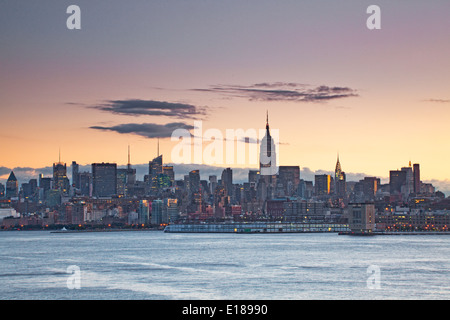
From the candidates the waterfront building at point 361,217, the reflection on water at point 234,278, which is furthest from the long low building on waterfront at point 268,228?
the reflection on water at point 234,278

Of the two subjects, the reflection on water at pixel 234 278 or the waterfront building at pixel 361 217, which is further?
the waterfront building at pixel 361 217

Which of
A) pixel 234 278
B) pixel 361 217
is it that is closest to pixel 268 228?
pixel 361 217

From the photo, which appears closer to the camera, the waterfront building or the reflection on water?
the reflection on water

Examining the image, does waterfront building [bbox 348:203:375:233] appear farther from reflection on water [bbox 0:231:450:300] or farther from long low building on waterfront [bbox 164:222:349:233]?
reflection on water [bbox 0:231:450:300]

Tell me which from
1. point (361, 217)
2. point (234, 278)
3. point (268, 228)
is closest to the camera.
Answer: point (234, 278)

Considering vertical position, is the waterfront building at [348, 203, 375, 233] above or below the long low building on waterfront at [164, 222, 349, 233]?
above

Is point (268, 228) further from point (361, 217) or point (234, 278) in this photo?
point (234, 278)

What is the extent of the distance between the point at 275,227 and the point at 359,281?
443 ft

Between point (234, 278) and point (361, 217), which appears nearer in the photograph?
point (234, 278)

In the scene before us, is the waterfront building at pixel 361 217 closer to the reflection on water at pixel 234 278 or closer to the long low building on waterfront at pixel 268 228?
the long low building on waterfront at pixel 268 228

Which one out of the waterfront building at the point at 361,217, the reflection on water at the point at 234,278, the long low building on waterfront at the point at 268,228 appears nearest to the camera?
the reflection on water at the point at 234,278

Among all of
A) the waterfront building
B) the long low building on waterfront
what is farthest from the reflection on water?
the long low building on waterfront
